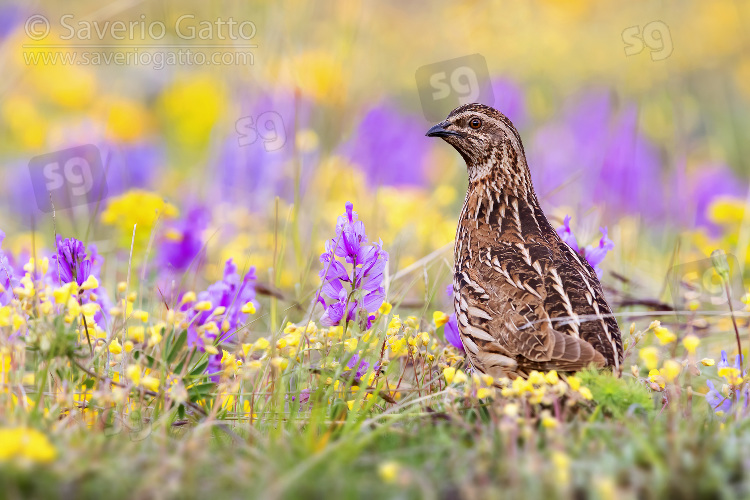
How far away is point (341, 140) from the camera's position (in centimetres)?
799

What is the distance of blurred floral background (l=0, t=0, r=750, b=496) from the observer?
6.96 metres

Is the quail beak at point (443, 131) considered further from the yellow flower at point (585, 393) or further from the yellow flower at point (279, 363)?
the yellow flower at point (585, 393)

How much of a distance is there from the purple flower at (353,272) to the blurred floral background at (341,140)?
30 cm

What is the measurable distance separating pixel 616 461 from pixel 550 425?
352 mm

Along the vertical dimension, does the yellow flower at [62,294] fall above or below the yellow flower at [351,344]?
above

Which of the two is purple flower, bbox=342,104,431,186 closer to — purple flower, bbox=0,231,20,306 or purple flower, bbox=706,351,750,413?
purple flower, bbox=0,231,20,306

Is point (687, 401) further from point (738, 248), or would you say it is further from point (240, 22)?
point (240, 22)

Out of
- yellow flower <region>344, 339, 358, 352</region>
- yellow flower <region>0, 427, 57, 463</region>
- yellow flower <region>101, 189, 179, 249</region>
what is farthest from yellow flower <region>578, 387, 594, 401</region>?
yellow flower <region>101, 189, 179, 249</region>

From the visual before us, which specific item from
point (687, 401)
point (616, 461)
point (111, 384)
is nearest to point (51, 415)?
point (111, 384)
